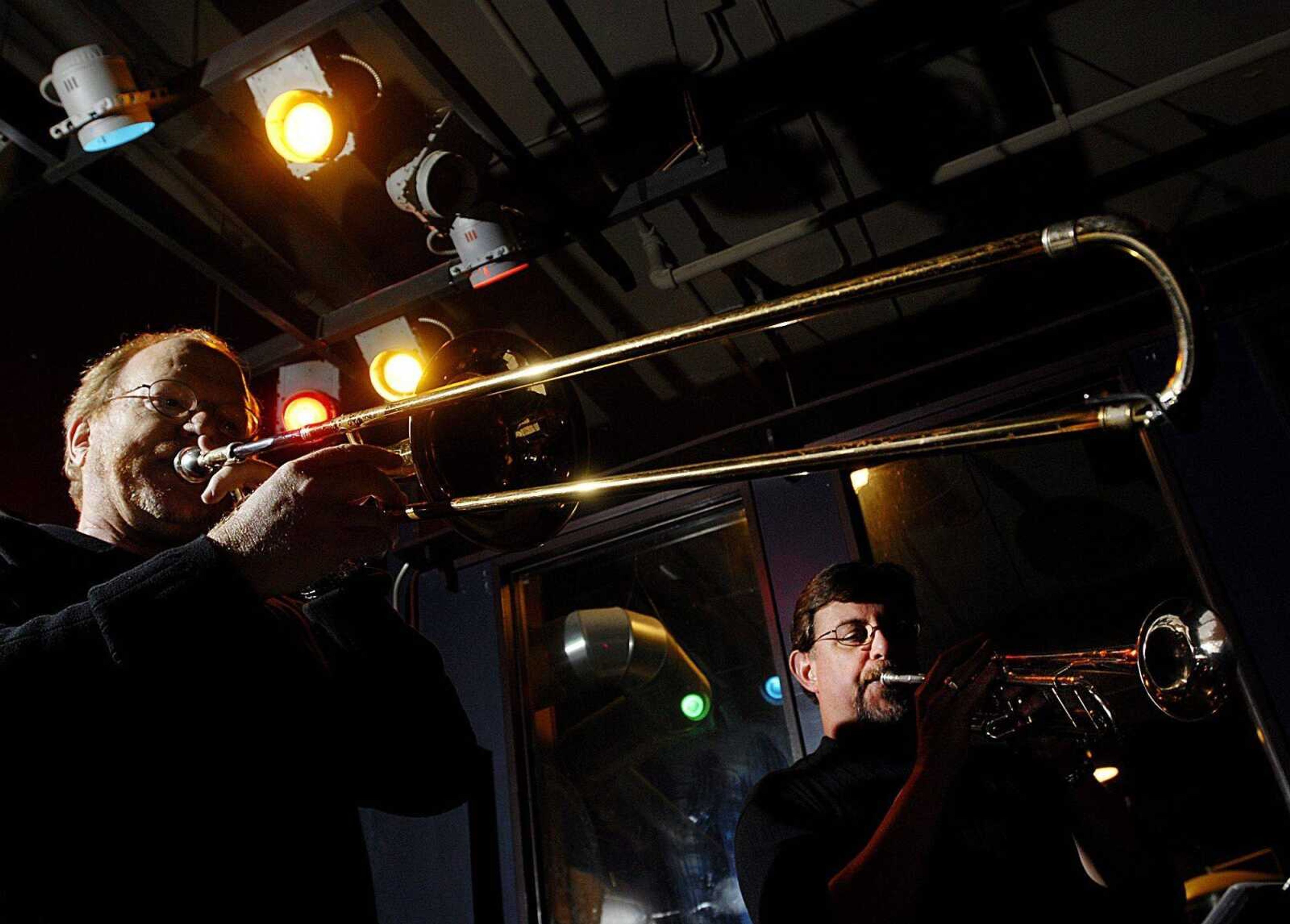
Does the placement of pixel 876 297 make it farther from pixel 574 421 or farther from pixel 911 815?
pixel 911 815

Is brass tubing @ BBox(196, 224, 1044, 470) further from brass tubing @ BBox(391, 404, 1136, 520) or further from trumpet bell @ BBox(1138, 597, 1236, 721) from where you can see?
trumpet bell @ BBox(1138, 597, 1236, 721)

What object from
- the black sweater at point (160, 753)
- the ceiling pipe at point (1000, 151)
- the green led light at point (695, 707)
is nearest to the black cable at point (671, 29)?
the ceiling pipe at point (1000, 151)

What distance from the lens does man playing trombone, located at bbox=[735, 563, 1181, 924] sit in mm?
1994

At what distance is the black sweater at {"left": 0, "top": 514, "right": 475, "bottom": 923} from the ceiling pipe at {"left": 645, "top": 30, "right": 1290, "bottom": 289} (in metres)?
2.49

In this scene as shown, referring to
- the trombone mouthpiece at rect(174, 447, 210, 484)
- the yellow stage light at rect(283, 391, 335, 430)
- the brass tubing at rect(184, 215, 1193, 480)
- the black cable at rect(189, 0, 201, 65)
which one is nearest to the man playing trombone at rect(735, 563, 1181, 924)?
the brass tubing at rect(184, 215, 1193, 480)

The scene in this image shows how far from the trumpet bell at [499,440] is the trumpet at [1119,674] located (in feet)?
4.90

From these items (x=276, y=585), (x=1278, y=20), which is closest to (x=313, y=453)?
(x=276, y=585)

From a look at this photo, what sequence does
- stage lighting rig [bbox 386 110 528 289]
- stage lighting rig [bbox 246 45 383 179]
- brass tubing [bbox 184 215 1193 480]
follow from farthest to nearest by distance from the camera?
stage lighting rig [bbox 386 110 528 289]
stage lighting rig [bbox 246 45 383 179]
brass tubing [bbox 184 215 1193 480]

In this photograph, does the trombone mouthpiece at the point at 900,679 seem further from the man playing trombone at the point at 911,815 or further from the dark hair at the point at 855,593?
the dark hair at the point at 855,593

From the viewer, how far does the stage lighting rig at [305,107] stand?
3.19 m

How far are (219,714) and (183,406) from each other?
782 millimetres

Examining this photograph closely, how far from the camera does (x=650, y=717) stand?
465cm

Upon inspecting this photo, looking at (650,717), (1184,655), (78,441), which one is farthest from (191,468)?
(650,717)

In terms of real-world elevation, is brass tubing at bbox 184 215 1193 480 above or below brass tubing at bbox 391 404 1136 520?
above
